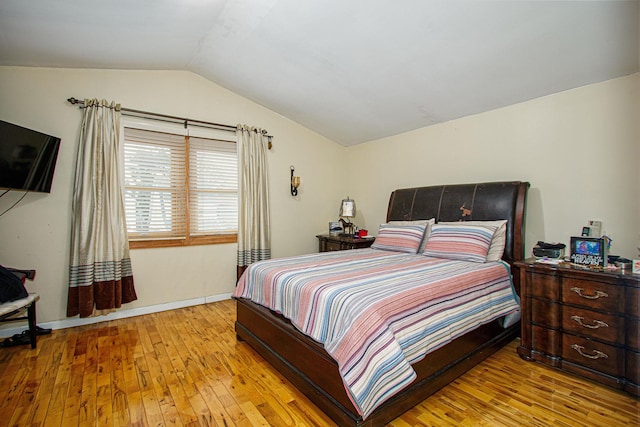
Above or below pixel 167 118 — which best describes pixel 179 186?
below

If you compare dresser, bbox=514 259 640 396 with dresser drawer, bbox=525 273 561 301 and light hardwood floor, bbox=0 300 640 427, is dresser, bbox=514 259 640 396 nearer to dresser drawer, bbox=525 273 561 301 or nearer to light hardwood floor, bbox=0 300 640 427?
dresser drawer, bbox=525 273 561 301

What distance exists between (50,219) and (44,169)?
1.71 ft

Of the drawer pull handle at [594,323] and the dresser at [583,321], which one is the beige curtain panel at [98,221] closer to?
the dresser at [583,321]

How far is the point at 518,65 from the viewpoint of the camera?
2.45m

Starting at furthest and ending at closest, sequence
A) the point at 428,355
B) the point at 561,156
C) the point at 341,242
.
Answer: the point at 341,242 → the point at 561,156 → the point at 428,355

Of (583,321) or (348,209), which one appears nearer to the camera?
(583,321)

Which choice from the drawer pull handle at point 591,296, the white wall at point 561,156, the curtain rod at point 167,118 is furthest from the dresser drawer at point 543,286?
the curtain rod at point 167,118

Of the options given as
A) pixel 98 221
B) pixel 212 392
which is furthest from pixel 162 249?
pixel 212 392

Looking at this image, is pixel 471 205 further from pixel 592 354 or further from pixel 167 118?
pixel 167 118

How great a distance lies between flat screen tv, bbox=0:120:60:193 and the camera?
2.41 metres

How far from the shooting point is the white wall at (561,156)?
2346 mm

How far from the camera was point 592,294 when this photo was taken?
199 centimetres

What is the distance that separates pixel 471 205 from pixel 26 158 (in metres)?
4.20

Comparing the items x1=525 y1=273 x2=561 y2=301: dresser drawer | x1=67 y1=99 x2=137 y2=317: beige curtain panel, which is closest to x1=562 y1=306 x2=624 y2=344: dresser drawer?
x1=525 y1=273 x2=561 y2=301: dresser drawer
